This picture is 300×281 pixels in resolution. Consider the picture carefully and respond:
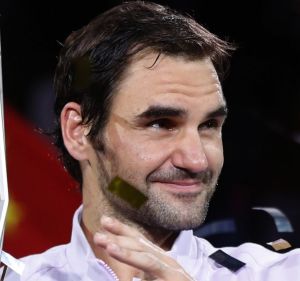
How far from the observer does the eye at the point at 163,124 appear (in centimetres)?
77

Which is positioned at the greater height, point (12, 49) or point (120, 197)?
point (12, 49)

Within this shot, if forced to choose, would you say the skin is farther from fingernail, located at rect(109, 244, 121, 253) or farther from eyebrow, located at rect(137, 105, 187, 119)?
fingernail, located at rect(109, 244, 121, 253)

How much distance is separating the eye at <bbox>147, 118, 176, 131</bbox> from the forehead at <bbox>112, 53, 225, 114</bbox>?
25mm

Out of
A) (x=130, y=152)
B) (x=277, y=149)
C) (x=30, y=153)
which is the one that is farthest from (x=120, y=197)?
(x=277, y=149)

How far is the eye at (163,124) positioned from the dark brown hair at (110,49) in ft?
0.25

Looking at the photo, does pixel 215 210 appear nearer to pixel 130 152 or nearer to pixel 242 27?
pixel 130 152

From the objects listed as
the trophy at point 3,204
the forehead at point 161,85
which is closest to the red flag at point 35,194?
the trophy at point 3,204

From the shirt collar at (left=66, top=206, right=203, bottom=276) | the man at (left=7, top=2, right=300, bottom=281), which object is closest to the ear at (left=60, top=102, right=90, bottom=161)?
the man at (left=7, top=2, right=300, bottom=281)

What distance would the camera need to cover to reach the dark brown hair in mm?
792

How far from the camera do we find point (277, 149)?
0.91 meters

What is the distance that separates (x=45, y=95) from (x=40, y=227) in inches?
8.5

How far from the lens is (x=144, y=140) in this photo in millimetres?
775

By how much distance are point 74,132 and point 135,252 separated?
0.26m

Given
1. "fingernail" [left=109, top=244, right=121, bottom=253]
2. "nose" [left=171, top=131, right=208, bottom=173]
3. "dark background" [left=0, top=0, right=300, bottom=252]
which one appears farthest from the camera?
"dark background" [left=0, top=0, right=300, bottom=252]
